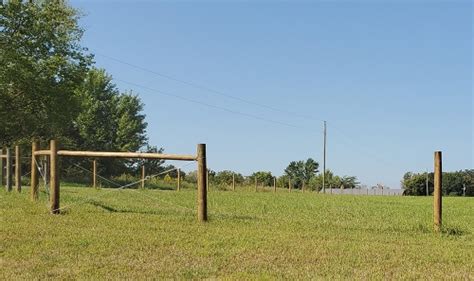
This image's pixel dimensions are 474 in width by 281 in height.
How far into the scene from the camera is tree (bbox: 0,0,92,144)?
34531 mm

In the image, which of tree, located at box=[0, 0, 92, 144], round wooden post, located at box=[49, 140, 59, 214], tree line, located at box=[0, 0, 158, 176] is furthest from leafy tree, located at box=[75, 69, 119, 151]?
round wooden post, located at box=[49, 140, 59, 214]

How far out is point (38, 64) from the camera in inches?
1415

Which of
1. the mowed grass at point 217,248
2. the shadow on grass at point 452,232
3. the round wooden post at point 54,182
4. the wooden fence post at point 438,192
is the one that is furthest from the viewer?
the round wooden post at point 54,182

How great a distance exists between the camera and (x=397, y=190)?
7162 centimetres

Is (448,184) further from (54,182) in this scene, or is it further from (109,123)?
(54,182)

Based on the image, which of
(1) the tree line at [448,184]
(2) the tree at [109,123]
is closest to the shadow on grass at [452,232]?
(2) the tree at [109,123]

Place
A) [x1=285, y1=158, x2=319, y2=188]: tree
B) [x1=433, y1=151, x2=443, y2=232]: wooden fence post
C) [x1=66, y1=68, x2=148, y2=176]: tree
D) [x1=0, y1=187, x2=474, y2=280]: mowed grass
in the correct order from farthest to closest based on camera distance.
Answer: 1. [x1=285, y1=158, x2=319, y2=188]: tree
2. [x1=66, y1=68, x2=148, y2=176]: tree
3. [x1=433, y1=151, x2=443, y2=232]: wooden fence post
4. [x1=0, y1=187, x2=474, y2=280]: mowed grass

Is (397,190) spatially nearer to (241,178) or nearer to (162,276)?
(241,178)

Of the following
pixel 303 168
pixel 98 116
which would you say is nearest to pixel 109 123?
pixel 98 116

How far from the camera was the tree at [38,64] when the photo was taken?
34531mm

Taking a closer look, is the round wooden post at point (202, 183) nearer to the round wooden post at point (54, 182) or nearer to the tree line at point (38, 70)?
the round wooden post at point (54, 182)

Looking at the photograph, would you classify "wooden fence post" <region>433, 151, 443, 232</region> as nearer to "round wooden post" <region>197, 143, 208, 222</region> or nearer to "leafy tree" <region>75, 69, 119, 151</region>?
"round wooden post" <region>197, 143, 208, 222</region>

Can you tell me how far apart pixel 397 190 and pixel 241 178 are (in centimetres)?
3139

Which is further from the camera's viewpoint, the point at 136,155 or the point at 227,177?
the point at 227,177
